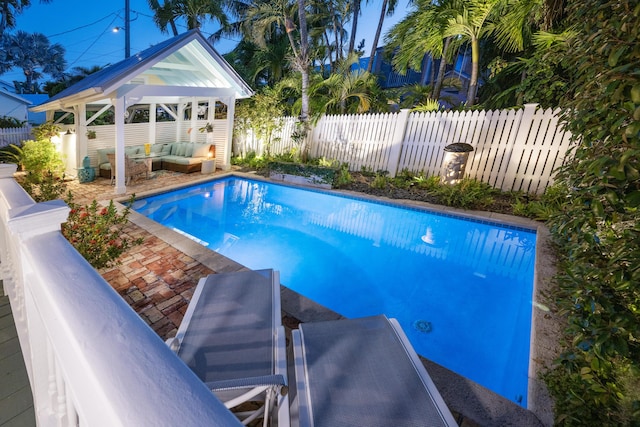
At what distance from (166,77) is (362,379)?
1113 centimetres

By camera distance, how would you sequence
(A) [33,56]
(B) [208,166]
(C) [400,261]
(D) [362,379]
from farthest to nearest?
1. (A) [33,56]
2. (B) [208,166]
3. (C) [400,261]
4. (D) [362,379]

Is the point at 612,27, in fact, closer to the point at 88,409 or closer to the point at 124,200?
the point at 88,409

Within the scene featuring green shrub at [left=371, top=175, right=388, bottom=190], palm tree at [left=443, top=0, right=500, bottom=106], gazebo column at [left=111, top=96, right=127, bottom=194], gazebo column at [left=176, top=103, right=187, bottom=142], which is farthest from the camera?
gazebo column at [left=176, top=103, right=187, bottom=142]

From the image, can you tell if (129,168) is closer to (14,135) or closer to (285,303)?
(14,135)

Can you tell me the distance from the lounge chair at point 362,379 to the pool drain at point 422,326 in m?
1.46

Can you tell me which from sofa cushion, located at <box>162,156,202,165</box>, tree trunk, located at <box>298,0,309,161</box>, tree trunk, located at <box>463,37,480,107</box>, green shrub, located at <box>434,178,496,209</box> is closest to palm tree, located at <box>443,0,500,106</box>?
tree trunk, located at <box>463,37,480,107</box>

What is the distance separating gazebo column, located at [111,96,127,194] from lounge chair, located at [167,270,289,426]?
6162 millimetres

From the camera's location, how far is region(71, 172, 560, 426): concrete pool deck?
2.11 metres

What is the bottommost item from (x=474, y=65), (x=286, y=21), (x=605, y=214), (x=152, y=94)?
(x=605, y=214)

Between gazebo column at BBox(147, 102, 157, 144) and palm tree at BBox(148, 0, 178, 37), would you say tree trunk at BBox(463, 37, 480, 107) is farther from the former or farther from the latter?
palm tree at BBox(148, 0, 178, 37)

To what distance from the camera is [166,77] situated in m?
9.79

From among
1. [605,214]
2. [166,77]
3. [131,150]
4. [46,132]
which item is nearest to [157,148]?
[131,150]

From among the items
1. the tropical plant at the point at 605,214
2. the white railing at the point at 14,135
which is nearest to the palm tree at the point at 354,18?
the white railing at the point at 14,135

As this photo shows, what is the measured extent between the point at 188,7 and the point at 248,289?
19651 millimetres
